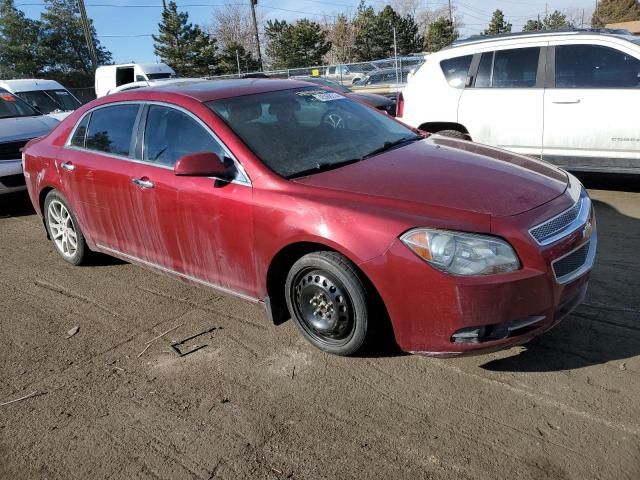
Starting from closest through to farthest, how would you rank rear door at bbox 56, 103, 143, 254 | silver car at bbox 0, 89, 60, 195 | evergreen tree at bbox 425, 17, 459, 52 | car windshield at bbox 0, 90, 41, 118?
1. rear door at bbox 56, 103, 143, 254
2. silver car at bbox 0, 89, 60, 195
3. car windshield at bbox 0, 90, 41, 118
4. evergreen tree at bbox 425, 17, 459, 52

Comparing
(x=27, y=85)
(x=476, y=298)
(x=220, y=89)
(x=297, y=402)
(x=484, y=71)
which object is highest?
(x=27, y=85)

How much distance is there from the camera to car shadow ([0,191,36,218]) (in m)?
7.89

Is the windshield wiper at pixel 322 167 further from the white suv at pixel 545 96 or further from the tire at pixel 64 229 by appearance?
the white suv at pixel 545 96

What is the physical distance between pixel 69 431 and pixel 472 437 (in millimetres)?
2051

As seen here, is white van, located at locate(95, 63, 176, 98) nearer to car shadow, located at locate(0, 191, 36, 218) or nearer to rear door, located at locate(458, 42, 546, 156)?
car shadow, located at locate(0, 191, 36, 218)

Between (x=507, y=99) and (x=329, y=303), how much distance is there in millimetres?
4547

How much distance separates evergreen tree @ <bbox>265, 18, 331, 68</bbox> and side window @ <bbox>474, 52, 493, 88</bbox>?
159 feet

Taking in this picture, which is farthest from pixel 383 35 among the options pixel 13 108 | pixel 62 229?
pixel 62 229

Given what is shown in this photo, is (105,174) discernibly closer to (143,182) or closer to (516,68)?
(143,182)

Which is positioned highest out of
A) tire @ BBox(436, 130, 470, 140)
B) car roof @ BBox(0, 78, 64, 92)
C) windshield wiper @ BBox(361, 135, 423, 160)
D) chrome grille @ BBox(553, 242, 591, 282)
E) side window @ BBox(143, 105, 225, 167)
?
car roof @ BBox(0, 78, 64, 92)


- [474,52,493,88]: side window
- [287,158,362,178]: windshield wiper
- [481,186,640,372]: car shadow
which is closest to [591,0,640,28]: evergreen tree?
[474,52,493,88]: side window

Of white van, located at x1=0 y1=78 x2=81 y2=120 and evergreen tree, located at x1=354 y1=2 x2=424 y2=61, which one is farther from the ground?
evergreen tree, located at x1=354 y1=2 x2=424 y2=61

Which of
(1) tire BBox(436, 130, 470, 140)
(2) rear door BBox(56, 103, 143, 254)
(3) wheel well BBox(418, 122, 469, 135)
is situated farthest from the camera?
(3) wheel well BBox(418, 122, 469, 135)

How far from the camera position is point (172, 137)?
12.7 feet
